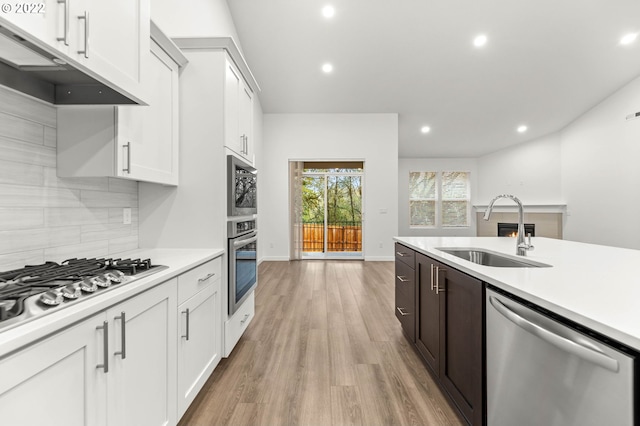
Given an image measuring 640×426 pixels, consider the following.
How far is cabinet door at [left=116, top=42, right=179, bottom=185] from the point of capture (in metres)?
1.52

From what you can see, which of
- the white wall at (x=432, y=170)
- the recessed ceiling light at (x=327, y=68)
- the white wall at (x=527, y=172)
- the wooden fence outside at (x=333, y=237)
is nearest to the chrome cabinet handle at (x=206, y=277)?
the recessed ceiling light at (x=327, y=68)

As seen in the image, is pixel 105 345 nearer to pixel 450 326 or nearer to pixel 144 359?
pixel 144 359

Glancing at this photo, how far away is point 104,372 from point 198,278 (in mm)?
735

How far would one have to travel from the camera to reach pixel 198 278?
163 centimetres

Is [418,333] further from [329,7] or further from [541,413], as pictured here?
[329,7]

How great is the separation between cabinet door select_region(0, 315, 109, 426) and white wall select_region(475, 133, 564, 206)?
8.78 meters

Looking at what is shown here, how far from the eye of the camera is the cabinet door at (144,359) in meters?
0.97

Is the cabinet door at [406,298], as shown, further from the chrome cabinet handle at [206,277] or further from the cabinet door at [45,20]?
the cabinet door at [45,20]

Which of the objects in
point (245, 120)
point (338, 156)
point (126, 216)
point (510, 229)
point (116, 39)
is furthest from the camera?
point (510, 229)

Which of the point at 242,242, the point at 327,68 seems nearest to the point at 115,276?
the point at 242,242

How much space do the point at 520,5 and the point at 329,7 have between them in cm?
263

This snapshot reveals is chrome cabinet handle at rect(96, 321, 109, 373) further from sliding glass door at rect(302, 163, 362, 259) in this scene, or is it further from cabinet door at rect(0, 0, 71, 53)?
sliding glass door at rect(302, 163, 362, 259)

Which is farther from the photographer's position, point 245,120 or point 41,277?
point 245,120

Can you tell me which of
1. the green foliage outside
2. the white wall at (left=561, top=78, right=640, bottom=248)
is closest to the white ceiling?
the white wall at (left=561, top=78, right=640, bottom=248)
